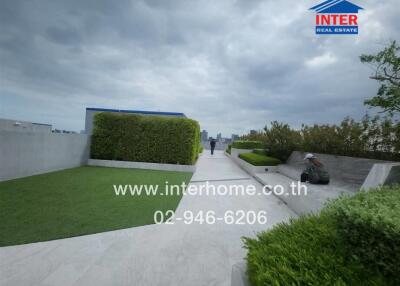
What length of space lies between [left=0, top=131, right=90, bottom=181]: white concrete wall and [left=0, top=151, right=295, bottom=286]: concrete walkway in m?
5.09

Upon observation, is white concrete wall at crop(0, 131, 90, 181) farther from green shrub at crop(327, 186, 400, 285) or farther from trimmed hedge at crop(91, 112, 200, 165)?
green shrub at crop(327, 186, 400, 285)

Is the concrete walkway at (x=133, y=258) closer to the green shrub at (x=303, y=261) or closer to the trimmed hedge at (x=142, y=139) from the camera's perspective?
the green shrub at (x=303, y=261)

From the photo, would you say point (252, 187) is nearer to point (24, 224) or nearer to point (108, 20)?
point (24, 224)

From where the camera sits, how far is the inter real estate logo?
22.0 feet

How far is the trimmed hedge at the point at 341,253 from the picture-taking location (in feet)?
5.04

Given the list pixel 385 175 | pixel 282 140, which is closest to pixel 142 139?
pixel 282 140

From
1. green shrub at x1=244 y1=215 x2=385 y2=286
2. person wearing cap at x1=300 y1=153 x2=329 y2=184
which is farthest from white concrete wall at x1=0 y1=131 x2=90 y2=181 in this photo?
person wearing cap at x1=300 y1=153 x2=329 y2=184

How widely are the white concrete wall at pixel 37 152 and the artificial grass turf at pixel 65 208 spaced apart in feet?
1.91

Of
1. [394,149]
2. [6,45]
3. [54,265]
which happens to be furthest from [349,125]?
[6,45]

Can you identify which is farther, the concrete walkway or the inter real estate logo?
the inter real estate logo

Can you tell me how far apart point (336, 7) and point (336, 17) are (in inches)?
11.6

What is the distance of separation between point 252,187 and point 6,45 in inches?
386

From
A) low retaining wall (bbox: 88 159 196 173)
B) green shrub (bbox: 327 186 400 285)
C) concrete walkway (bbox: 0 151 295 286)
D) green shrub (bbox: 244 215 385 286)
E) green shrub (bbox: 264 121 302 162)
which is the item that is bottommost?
concrete walkway (bbox: 0 151 295 286)

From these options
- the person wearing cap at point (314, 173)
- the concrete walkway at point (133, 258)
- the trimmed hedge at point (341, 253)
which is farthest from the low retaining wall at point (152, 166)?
the trimmed hedge at point (341, 253)
